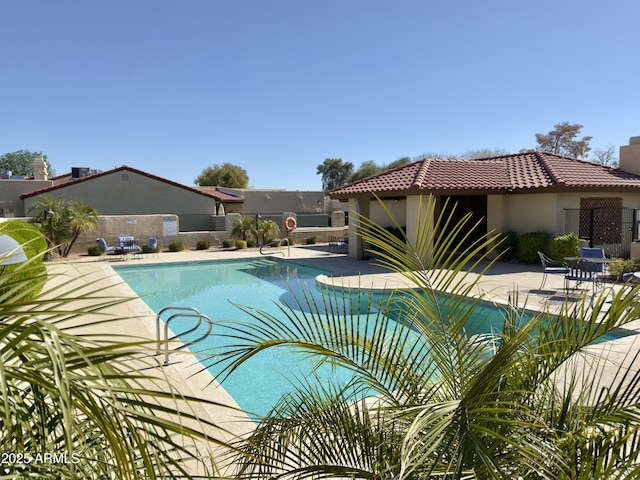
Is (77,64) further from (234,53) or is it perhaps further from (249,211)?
(249,211)

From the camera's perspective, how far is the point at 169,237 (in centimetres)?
2694

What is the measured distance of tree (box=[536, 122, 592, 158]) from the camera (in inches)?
2484

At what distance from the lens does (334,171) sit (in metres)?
76.8

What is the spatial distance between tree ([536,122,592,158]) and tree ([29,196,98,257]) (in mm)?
61025

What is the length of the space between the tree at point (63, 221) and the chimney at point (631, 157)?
28538mm

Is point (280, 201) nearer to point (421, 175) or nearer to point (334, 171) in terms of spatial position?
point (421, 175)

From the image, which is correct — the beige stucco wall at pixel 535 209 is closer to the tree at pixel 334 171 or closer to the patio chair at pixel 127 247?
the patio chair at pixel 127 247

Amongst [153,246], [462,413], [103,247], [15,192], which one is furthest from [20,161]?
[462,413]

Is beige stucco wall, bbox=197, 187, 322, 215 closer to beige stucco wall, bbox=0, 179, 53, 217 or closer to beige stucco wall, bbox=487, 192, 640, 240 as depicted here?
beige stucco wall, bbox=0, 179, 53, 217

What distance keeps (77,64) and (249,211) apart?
19.8 meters

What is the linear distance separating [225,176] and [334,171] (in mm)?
19205

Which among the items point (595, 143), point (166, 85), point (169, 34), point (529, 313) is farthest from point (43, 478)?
point (595, 143)

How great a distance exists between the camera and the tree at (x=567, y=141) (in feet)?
207

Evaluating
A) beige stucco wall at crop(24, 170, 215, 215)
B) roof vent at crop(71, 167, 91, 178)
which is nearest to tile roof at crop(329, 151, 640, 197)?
beige stucco wall at crop(24, 170, 215, 215)
